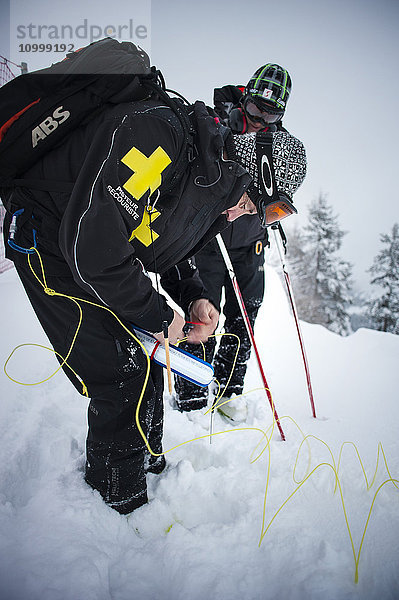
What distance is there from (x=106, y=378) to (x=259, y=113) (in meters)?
2.51

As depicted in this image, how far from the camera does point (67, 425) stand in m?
2.25

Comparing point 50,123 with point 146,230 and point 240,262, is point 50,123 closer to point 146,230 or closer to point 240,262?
point 146,230

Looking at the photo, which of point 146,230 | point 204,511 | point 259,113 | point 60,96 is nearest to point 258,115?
point 259,113

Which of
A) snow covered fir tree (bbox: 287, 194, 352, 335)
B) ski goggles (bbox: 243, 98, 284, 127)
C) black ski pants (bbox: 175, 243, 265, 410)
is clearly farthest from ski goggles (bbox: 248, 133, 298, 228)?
snow covered fir tree (bbox: 287, 194, 352, 335)

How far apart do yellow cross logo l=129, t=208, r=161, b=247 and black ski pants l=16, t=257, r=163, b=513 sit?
14.5 inches

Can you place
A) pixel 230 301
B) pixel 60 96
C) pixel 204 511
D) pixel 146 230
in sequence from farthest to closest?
1. pixel 230 301
2. pixel 204 511
3. pixel 146 230
4. pixel 60 96

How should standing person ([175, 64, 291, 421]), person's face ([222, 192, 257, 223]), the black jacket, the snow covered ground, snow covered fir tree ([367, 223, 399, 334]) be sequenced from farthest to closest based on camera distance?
snow covered fir tree ([367, 223, 399, 334]) → standing person ([175, 64, 291, 421]) → person's face ([222, 192, 257, 223]) → the snow covered ground → the black jacket

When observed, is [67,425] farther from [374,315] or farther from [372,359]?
[374,315]

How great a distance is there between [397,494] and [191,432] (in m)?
1.32

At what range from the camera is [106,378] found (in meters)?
1.57

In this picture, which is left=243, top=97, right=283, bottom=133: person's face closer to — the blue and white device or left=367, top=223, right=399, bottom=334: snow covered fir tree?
the blue and white device

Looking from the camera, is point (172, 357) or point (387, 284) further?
point (387, 284)

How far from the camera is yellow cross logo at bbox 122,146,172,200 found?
123cm

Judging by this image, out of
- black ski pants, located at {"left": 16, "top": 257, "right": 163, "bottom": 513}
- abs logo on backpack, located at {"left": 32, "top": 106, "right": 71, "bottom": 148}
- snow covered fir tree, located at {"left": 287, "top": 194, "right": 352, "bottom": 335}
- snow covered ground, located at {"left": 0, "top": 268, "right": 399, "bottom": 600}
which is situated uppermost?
abs logo on backpack, located at {"left": 32, "top": 106, "right": 71, "bottom": 148}
